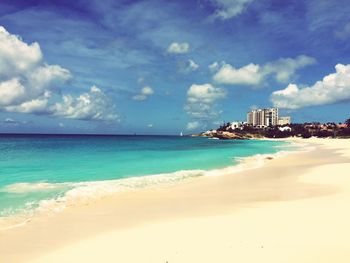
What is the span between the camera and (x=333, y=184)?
16984mm

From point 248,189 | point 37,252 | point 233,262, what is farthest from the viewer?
point 248,189

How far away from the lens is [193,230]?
902 cm

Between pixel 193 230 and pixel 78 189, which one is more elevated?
pixel 193 230

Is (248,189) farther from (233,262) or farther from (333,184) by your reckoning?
(233,262)

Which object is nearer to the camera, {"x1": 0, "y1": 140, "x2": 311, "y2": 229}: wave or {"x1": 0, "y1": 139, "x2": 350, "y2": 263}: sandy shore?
{"x1": 0, "y1": 139, "x2": 350, "y2": 263}: sandy shore

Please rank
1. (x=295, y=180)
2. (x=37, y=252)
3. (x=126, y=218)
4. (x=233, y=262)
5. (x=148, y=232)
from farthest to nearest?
(x=295, y=180) → (x=126, y=218) → (x=148, y=232) → (x=37, y=252) → (x=233, y=262)

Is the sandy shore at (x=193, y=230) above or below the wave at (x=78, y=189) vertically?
above

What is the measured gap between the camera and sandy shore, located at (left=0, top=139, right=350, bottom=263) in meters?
7.12

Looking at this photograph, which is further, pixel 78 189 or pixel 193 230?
pixel 78 189

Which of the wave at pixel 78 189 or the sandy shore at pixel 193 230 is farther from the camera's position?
the wave at pixel 78 189

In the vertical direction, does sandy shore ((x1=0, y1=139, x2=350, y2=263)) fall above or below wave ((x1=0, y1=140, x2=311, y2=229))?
above

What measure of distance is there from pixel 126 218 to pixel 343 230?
649 cm

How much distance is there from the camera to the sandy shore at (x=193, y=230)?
7.12 meters

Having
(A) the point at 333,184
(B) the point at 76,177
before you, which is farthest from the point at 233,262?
(B) the point at 76,177
